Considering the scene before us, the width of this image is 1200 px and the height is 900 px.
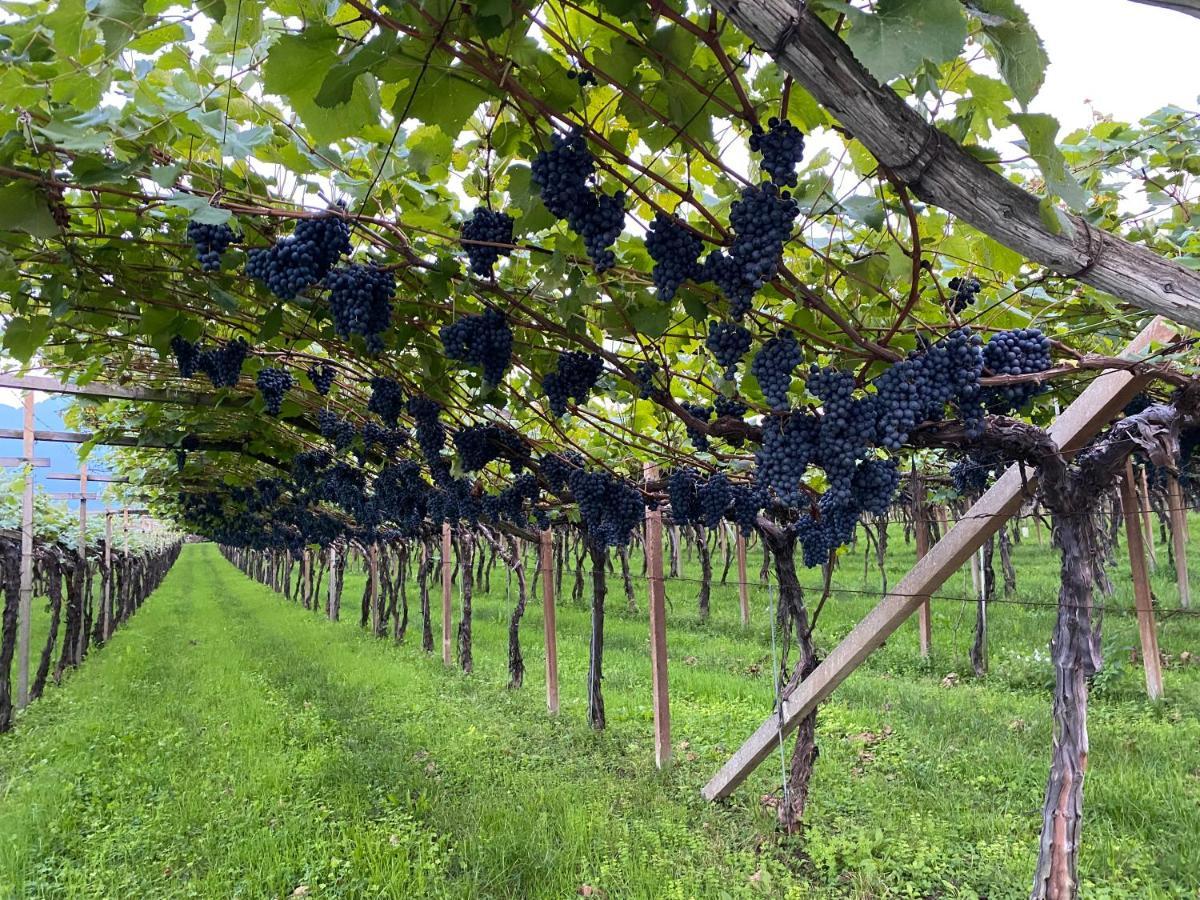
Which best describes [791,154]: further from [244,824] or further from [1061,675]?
[244,824]

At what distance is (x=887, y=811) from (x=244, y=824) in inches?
163

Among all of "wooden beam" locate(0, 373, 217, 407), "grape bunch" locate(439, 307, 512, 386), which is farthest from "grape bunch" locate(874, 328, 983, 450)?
"wooden beam" locate(0, 373, 217, 407)

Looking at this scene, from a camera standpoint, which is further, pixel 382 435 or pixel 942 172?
pixel 382 435

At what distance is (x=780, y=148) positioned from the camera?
5.09 ft

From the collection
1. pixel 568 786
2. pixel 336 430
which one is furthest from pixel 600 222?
pixel 568 786

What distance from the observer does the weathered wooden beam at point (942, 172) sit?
94 cm

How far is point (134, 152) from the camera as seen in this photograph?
242 cm

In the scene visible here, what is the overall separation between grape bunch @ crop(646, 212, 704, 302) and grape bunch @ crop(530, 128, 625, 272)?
0.15 m

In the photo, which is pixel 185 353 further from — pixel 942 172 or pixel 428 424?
pixel 942 172

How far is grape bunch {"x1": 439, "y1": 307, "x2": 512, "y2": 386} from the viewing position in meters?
2.98

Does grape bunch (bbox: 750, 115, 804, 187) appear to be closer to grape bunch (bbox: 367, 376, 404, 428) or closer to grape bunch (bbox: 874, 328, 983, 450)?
grape bunch (bbox: 874, 328, 983, 450)

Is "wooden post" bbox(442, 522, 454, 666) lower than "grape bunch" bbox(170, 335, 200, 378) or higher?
lower

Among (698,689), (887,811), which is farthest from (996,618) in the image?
(887,811)

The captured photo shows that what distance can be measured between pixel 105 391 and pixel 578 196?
5.21 m
